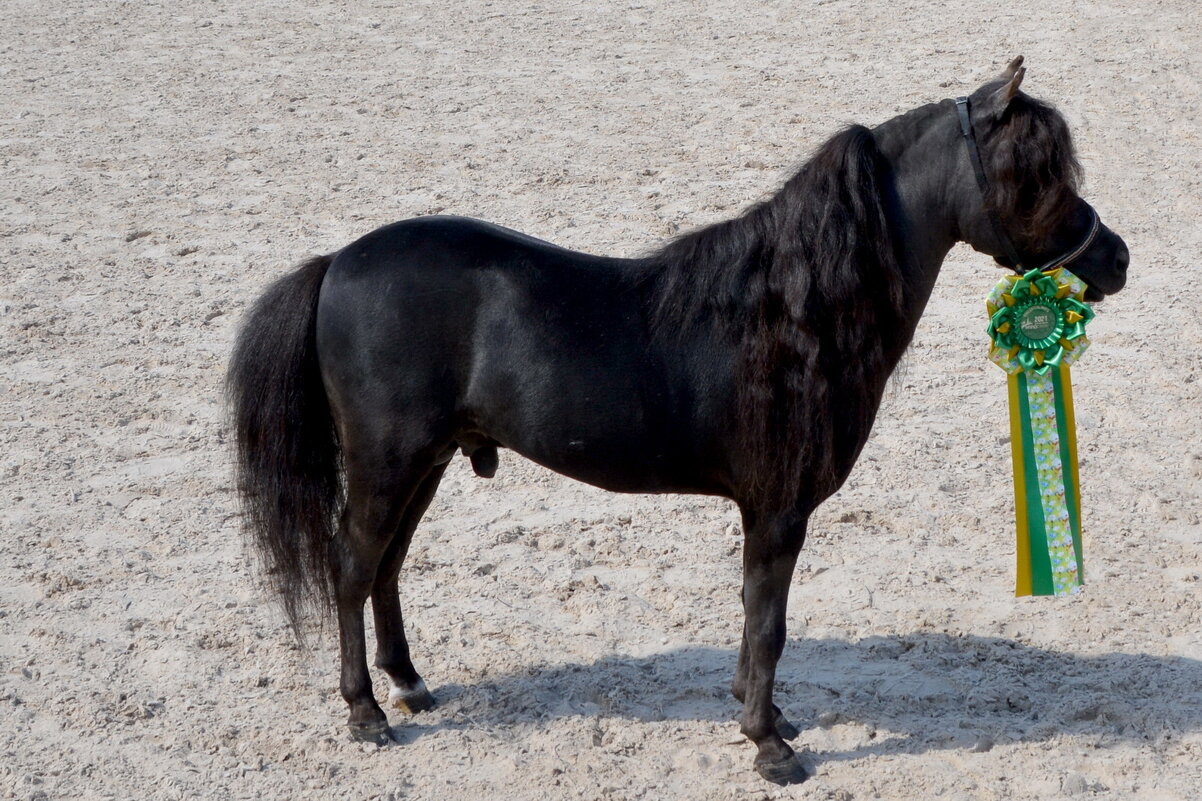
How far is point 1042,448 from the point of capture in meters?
3.65

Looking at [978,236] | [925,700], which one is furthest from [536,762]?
[978,236]

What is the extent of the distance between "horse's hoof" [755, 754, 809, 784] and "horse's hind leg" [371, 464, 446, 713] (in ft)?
3.52

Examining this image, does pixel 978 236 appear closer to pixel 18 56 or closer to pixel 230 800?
pixel 230 800

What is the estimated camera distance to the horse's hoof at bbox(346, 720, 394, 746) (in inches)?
142

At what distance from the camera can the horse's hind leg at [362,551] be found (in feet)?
11.1

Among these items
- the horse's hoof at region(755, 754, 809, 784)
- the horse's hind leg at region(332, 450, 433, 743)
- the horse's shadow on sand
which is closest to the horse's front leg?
the horse's hoof at region(755, 754, 809, 784)

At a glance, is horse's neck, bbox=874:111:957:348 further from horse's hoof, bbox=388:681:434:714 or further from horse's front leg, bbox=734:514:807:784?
horse's hoof, bbox=388:681:434:714

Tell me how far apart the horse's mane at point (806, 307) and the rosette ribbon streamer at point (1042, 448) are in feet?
1.61

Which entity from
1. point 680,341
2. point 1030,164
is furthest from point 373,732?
point 1030,164

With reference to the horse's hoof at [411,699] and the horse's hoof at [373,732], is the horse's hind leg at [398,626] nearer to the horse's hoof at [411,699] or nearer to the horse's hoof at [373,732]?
the horse's hoof at [411,699]

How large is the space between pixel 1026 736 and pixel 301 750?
2.15 m

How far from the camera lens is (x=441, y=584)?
14.7ft

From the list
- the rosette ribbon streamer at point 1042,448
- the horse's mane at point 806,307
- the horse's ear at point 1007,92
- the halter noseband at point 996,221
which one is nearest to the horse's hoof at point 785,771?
the horse's mane at point 806,307

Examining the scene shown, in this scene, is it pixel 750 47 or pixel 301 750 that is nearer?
pixel 301 750
